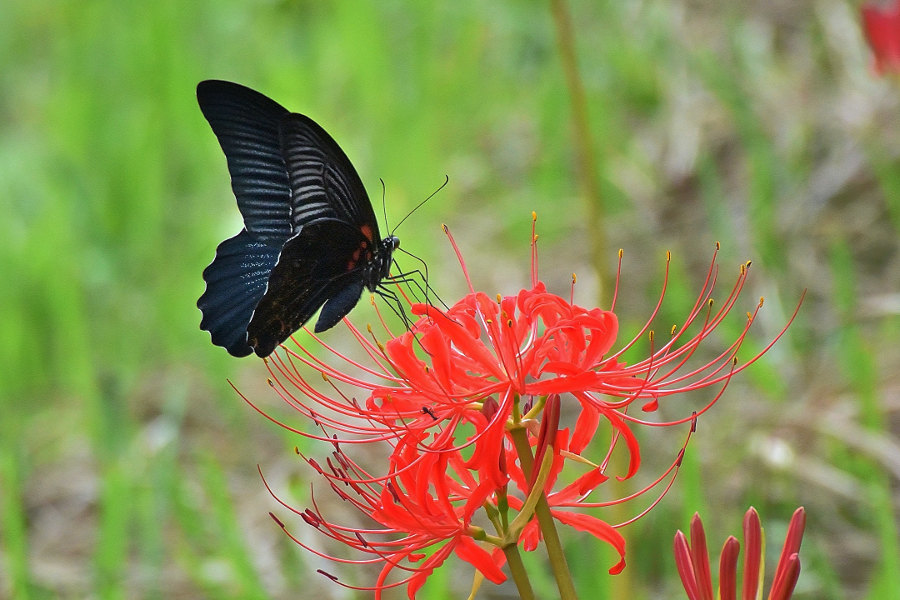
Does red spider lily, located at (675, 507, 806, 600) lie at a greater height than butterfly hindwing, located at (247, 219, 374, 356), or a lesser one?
lesser

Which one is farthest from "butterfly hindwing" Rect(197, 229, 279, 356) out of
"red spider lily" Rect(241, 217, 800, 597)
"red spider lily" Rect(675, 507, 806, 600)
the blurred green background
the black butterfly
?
"red spider lily" Rect(675, 507, 806, 600)

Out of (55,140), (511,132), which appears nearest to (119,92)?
(55,140)

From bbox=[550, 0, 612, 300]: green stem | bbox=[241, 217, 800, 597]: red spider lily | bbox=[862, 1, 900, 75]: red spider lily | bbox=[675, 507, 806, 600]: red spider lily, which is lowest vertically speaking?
bbox=[675, 507, 806, 600]: red spider lily

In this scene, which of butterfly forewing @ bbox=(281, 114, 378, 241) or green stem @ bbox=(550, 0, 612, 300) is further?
green stem @ bbox=(550, 0, 612, 300)

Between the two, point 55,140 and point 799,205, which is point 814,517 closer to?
point 799,205

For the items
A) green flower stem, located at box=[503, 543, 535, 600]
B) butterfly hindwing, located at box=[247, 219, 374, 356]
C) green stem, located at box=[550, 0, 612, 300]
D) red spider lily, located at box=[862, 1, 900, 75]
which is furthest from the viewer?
red spider lily, located at box=[862, 1, 900, 75]

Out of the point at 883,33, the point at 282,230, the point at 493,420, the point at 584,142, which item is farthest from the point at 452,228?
the point at 493,420

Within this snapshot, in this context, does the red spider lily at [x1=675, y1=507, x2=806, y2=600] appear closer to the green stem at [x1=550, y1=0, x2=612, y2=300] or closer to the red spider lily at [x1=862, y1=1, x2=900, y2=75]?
the green stem at [x1=550, y1=0, x2=612, y2=300]
